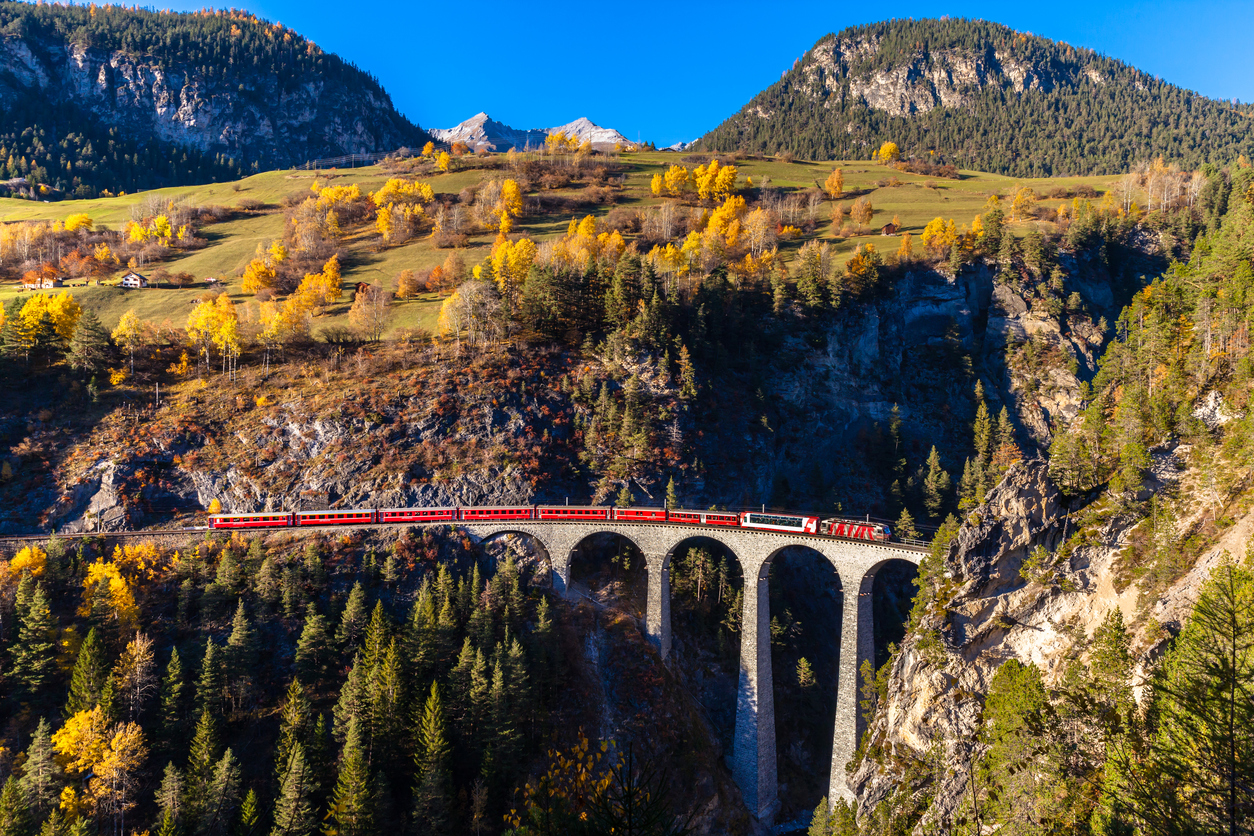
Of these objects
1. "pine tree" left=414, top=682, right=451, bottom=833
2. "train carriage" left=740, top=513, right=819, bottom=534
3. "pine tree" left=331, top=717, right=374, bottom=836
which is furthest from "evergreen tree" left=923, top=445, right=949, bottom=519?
"pine tree" left=331, top=717, right=374, bottom=836

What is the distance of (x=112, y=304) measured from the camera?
9206cm

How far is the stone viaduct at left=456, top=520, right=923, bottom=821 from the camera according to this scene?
4650 cm

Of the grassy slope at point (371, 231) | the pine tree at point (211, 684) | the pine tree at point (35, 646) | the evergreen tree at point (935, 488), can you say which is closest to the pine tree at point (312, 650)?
the pine tree at point (211, 684)

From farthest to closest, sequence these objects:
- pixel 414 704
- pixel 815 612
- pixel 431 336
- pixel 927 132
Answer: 1. pixel 927 132
2. pixel 431 336
3. pixel 815 612
4. pixel 414 704

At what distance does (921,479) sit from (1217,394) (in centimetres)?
4260

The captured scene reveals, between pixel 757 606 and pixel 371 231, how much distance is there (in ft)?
359

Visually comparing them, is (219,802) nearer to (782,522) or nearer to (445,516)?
(445,516)

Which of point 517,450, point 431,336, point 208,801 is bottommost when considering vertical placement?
point 208,801

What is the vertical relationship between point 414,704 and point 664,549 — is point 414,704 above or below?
below

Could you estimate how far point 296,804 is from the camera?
37781 millimetres

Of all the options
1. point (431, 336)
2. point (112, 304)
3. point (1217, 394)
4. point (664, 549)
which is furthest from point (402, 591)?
point (112, 304)

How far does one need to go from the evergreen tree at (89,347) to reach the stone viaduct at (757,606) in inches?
1999

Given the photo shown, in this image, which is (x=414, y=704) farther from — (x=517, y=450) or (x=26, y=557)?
(x=26, y=557)

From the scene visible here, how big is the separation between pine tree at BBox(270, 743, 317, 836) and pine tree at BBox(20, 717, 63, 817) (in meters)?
13.3
